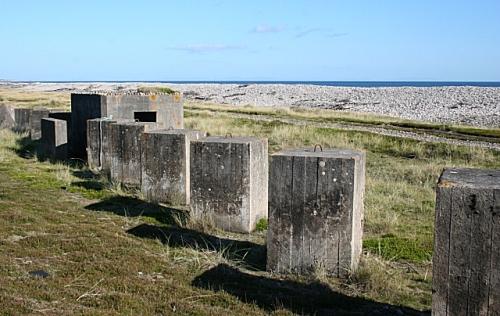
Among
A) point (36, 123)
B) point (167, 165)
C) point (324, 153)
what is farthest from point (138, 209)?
point (36, 123)

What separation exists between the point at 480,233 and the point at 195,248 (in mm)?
3931

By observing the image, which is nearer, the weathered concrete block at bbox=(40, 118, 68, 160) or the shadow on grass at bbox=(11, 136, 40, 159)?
the weathered concrete block at bbox=(40, 118, 68, 160)

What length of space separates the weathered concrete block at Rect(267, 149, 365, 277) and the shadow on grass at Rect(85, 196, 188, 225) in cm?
242

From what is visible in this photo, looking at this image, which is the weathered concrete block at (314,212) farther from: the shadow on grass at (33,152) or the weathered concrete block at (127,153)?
the shadow on grass at (33,152)

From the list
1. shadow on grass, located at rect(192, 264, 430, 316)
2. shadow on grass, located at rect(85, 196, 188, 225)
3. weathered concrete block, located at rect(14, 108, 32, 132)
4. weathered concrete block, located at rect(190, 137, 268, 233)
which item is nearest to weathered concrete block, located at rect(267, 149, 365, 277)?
shadow on grass, located at rect(192, 264, 430, 316)

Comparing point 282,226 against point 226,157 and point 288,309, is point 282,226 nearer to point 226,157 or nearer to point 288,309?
point 288,309

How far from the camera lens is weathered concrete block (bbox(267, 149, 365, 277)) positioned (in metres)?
6.69

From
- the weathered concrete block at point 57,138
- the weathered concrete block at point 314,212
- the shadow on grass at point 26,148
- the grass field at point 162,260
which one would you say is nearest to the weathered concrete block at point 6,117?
the shadow on grass at point 26,148

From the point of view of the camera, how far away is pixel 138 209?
33.0 ft

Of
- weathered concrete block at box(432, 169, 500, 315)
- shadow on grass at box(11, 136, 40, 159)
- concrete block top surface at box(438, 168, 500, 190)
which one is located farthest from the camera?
shadow on grass at box(11, 136, 40, 159)

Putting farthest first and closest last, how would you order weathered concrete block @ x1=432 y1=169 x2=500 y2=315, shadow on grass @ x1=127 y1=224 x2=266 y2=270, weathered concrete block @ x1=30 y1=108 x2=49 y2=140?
1. weathered concrete block @ x1=30 y1=108 x2=49 y2=140
2. shadow on grass @ x1=127 y1=224 x2=266 y2=270
3. weathered concrete block @ x1=432 y1=169 x2=500 y2=315

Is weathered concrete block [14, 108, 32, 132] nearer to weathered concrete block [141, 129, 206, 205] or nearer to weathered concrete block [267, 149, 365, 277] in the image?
weathered concrete block [141, 129, 206, 205]

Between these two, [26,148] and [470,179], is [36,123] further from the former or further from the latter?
[470,179]

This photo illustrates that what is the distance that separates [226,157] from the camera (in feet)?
29.1
